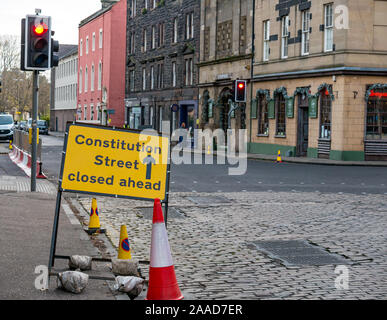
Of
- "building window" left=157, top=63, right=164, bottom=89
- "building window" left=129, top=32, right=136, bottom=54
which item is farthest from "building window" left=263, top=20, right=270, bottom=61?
"building window" left=129, top=32, right=136, bottom=54

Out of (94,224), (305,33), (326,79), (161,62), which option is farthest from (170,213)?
(161,62)

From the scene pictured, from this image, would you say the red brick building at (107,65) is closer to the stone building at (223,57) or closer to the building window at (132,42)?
the building window at (132,42)

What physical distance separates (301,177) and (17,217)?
12.1 metres

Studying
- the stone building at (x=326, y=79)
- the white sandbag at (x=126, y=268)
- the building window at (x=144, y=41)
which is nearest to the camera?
the white sandbag at (x=126, y=268)

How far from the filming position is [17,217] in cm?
1052

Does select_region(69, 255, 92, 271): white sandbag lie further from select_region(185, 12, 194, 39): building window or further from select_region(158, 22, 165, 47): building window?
select_region(158, 22, 165, 47): building window

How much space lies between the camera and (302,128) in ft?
112

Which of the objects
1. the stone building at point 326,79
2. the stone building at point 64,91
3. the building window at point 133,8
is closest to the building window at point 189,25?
the stone building at point 326,79

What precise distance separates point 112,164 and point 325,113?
86.0ft

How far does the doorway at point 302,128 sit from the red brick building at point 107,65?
88.0ft

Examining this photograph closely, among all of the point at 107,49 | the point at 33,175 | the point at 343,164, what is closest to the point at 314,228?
the point at 33,175

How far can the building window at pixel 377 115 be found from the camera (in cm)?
3077

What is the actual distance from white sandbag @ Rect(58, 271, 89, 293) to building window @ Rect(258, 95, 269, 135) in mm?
31937

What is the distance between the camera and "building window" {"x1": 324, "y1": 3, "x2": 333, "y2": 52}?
31688mm
